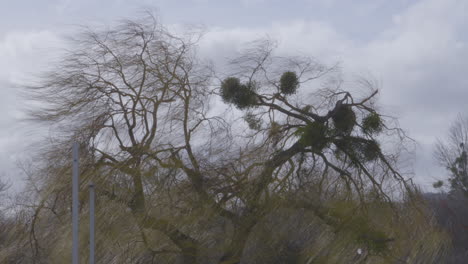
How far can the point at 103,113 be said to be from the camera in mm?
9109

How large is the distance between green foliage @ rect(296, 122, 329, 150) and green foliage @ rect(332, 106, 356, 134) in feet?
0.60

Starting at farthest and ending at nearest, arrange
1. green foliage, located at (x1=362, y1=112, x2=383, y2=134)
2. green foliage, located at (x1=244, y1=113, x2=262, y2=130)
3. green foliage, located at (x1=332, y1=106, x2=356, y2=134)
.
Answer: green foliage, located at (x1=244, y1=113, x2=262, y2=130) < green foliage, located at (x1=332, y1=106, x2=356, y2=134) < green foliage, located at (x1=362, y1=112, x2=383, y2=134)

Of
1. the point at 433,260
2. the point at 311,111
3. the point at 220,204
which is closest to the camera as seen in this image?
the point at 220,204

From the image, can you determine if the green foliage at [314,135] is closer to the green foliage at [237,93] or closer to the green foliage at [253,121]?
the green foliage at [253,121]

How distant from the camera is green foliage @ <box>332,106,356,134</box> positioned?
344 inches

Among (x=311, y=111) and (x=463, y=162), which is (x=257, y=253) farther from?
(x=463, y=162)

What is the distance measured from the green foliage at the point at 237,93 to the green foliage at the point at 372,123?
4.64 feet

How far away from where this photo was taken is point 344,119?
873 cm

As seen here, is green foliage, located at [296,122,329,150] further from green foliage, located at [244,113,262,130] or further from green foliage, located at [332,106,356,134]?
green foliage, located at [244,113,262,130]

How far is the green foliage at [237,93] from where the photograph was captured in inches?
336

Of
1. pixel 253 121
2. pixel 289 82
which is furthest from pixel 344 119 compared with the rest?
pixel 253 121

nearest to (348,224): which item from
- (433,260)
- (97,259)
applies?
(97,259)

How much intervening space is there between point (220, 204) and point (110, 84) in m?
2.22

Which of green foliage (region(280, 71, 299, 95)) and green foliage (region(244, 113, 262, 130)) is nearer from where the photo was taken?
green foliage (region(280, 71, 299, 95))
